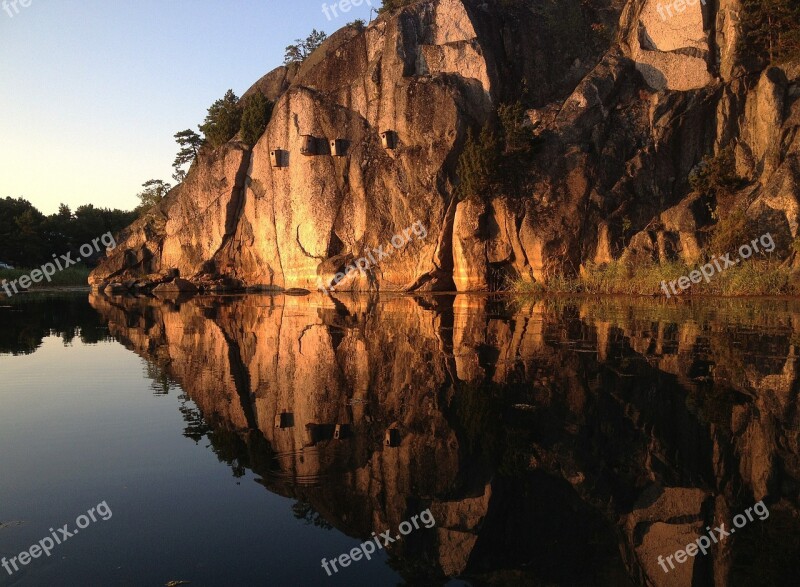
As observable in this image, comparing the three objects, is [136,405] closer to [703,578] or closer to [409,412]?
[409,412]

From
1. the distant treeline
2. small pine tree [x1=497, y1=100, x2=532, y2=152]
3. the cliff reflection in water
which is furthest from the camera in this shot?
the distant treeline

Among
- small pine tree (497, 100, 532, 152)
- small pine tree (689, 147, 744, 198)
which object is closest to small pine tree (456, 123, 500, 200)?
small pine tree (497, 100, 532, 152)

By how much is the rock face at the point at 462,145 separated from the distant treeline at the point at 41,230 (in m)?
19.2

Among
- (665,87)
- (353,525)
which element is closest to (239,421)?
(353,525)

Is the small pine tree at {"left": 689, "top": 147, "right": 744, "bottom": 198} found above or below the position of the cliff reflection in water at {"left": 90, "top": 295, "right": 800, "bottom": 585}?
above

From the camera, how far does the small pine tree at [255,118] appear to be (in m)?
51.4

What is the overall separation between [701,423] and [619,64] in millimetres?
34884

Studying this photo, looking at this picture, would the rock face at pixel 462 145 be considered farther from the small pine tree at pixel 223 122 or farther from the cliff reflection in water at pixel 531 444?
the cliff reflection in water at pixel 531 444

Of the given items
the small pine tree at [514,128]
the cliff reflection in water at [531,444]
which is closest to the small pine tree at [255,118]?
the small pine tree at [514,128]

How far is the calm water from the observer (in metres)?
4.63

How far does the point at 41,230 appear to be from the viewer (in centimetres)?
7162

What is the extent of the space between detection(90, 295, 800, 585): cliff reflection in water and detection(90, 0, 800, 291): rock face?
21.6 m

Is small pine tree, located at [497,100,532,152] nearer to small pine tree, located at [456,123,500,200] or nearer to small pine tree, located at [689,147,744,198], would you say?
small pine tree, located at [456,123,500,200]

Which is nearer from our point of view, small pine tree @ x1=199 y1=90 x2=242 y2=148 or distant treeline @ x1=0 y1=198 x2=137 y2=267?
small pine tree @ x1=199 y1=90 x2=242 y2=148
